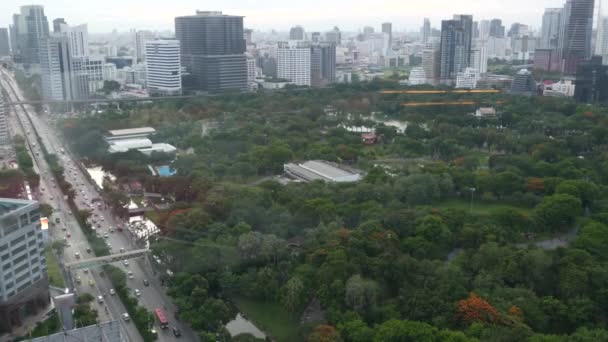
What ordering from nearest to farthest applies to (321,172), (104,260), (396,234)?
(104,260)
(396,234)
(321,172)

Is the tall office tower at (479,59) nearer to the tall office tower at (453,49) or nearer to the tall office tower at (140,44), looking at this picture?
the tall office tower at (453,49)

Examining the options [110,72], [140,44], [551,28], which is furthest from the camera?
[551,28]

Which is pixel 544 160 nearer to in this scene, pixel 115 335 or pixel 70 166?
pixel 70 166

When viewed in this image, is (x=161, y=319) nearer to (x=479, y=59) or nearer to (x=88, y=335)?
(x=88, y=335)

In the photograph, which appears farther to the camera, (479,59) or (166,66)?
(479,59)

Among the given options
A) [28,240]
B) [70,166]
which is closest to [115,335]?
[28,240]

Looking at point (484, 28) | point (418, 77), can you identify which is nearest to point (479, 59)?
point (418, 77)

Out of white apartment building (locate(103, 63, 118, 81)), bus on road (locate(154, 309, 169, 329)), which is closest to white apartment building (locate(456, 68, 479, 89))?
white apartment building (locate(103, 63, 118, 81))
